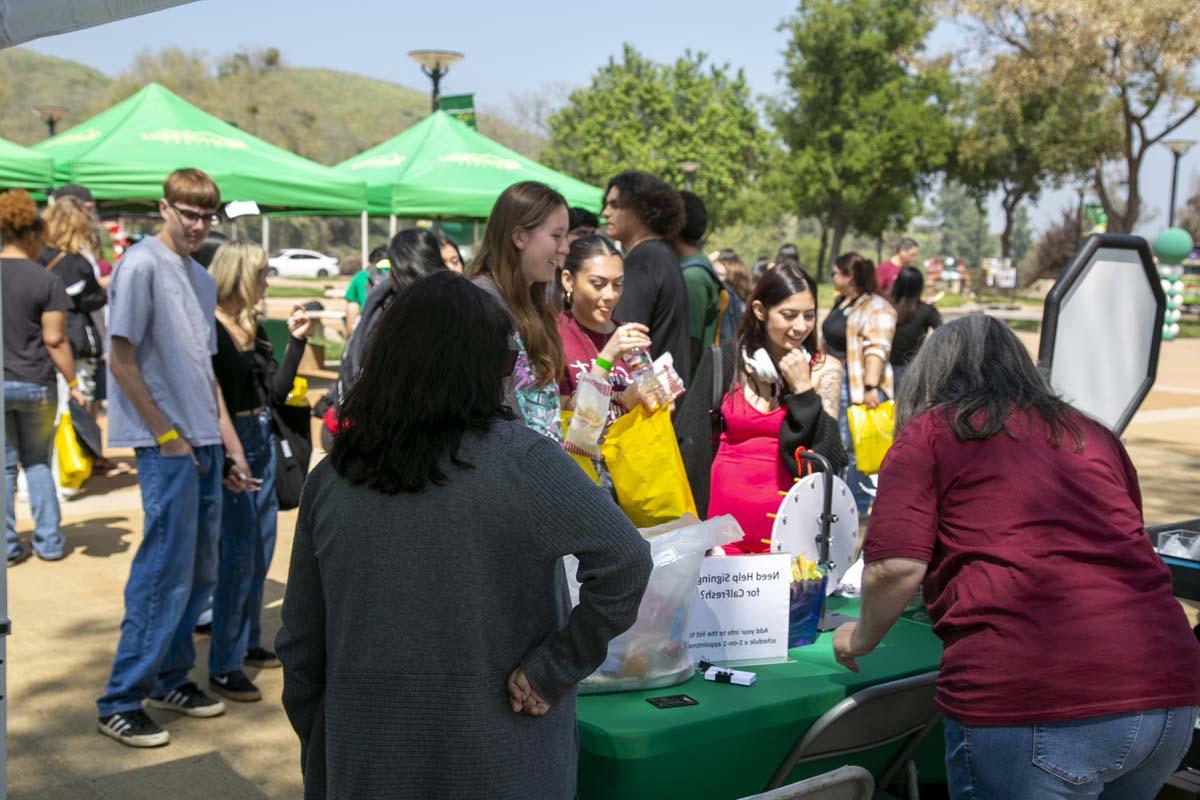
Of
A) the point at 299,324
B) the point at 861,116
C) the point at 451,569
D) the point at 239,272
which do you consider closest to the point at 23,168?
the point at 299,324

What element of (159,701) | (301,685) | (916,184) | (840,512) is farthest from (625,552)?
(916,184)

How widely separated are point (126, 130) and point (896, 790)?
32.5ft

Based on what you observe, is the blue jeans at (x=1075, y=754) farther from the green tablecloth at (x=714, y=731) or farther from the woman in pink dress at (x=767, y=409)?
the woman in pink dress at (x=767, y=409)

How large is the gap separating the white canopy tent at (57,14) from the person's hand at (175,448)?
5.96 feet

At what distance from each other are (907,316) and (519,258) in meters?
5.11

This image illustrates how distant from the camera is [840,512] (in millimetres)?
3316

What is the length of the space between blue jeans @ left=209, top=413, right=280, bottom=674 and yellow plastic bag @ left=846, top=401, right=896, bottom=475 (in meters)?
2.67

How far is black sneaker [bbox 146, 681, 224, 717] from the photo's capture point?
13.6 feet

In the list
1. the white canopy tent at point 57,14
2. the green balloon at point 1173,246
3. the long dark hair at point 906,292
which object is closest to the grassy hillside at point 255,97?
the long dark hair at point 906,292

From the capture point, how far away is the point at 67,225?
6762 millimetres

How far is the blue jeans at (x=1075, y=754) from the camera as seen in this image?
87.0 inches

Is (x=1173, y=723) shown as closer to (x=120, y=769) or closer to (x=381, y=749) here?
(x=381, y=749)

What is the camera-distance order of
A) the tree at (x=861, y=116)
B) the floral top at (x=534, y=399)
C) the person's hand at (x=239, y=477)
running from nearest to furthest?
1. the floral top at (x=534, y=399)
2. the person's hand at (x=239, y=477)
3. the tree at (x=861, y=116)

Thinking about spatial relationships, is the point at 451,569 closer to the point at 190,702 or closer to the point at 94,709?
the point at 190,702
